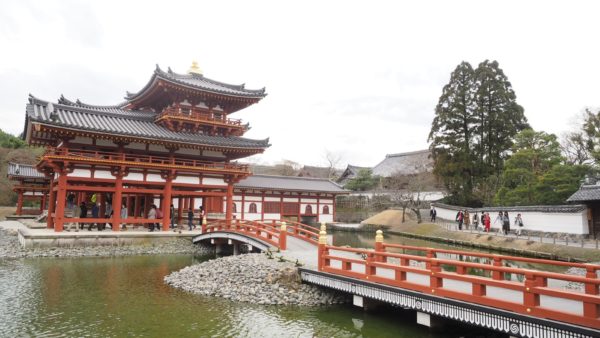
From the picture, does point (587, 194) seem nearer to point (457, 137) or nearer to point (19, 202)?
point (457, 137)

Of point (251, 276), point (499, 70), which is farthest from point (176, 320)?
point (499, 70)

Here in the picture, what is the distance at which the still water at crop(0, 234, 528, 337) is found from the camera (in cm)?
1016

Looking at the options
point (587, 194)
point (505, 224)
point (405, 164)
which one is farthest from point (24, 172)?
point (405, 164)

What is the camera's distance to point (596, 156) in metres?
29.1

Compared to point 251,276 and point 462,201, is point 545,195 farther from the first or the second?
point 251,276

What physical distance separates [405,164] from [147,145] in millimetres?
44630

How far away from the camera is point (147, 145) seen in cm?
2647

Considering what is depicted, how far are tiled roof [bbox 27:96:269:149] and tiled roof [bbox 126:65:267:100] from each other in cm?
312

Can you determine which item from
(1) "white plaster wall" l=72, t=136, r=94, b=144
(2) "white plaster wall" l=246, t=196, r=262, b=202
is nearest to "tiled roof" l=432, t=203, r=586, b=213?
(2) "white plaster wall" l=246, t=196, r=262, b=202

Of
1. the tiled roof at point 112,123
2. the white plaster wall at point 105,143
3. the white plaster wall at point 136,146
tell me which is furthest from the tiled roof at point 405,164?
the white plaster wall at point 105,143

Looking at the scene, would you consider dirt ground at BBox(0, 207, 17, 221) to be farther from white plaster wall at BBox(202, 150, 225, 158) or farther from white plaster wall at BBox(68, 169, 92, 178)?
white plaster wall at BBox(202, 150, 225, 158)

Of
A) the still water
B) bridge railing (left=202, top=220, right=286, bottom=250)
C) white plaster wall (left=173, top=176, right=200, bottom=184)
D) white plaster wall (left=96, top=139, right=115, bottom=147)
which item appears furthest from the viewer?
white plaster wall (left=173, top=176, right=200, bottom=184)

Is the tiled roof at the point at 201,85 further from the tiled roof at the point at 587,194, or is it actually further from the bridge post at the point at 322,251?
the tiled roof at the point at 587,194

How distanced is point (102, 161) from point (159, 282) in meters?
10.5
